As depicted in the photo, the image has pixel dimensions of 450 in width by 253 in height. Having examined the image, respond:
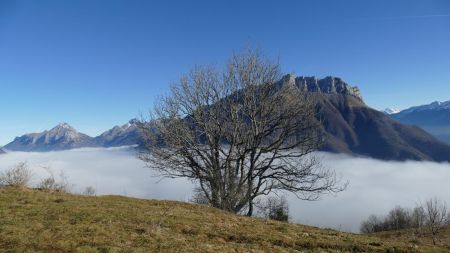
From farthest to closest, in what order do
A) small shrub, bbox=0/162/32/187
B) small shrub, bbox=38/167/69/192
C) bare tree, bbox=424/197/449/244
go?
bare tree, bbox=424/197/449/244 → small shrub, bbox=38/167/69/192 → small shrub, bbox=0/162/32/187

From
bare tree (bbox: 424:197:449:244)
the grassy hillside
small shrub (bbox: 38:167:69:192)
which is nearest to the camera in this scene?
the grassy hillside

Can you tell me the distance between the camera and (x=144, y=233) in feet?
47.7

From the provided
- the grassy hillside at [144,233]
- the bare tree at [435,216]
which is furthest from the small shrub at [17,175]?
the bare tree at [435,216]

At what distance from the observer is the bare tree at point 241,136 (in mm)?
31594

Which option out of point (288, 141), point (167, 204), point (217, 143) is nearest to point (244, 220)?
point (167, 204)

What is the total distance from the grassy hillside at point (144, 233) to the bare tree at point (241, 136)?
450 inches

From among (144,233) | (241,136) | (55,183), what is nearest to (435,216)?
(241,136)

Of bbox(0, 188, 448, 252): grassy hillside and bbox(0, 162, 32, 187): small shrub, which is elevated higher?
bbox(0, 162, 32, 187): small shrub

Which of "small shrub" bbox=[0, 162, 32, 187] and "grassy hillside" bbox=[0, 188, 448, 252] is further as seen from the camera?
"small shrub" bbox=[0, 162, 32, 187]

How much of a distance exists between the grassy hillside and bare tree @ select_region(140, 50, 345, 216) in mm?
11432

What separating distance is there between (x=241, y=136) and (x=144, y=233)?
18669 mm

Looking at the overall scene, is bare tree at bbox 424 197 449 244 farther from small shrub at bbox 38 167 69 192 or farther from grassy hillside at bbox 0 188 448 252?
small shrub at bbox 38 167 69 192

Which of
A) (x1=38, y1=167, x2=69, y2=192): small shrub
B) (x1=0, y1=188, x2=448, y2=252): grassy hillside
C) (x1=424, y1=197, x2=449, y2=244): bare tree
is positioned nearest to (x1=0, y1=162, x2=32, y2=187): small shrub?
(x1=38, y1=167, x2=69, y2=192): small shrub

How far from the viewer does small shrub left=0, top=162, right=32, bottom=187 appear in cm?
2716
